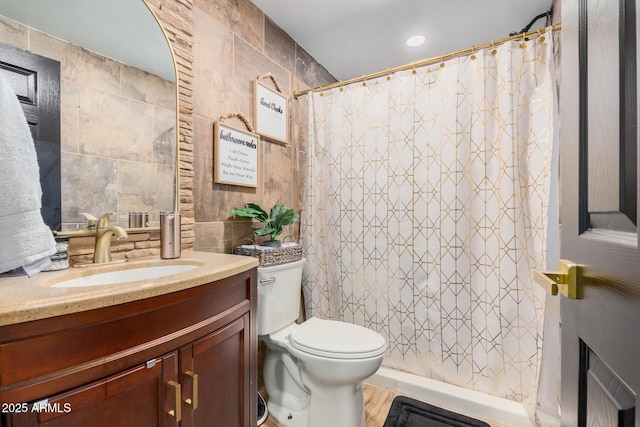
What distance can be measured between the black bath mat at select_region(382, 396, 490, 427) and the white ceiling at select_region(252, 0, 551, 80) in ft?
7.43

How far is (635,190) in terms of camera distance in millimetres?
399

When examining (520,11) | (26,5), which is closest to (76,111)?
(26,5)

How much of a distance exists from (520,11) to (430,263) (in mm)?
1601

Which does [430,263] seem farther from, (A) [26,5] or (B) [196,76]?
(A) [26,5]

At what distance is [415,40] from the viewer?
2.14 m

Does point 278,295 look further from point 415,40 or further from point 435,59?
point 415,40

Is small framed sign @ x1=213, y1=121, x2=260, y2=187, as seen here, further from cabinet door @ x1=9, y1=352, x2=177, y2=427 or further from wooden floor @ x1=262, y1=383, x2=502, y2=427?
wooden floor @ x1=262, y1=383, x2=502, y2=427

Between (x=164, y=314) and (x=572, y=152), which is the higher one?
(x=572, y=152)

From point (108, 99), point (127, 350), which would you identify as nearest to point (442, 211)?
point (127, 350)

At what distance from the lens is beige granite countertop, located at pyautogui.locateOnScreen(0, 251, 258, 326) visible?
1.83 ft

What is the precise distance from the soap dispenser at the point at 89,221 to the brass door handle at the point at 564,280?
138 cm

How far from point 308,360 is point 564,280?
1056mm

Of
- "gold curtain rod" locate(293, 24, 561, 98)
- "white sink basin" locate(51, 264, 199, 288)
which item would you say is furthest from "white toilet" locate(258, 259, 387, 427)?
"gold curtain rod" locate(293, 24, 561, 98)

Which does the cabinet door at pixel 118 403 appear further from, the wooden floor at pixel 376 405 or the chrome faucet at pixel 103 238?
the wooden floor at pixel 376 405
